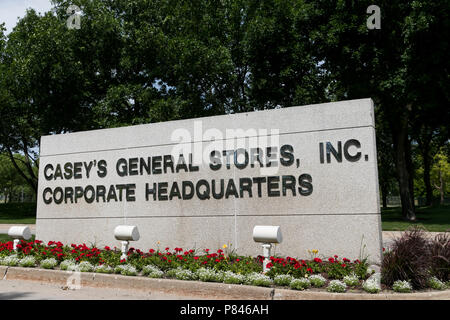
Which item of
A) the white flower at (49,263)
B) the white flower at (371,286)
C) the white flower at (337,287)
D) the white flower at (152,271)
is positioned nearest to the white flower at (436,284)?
the white flower at (371,286)

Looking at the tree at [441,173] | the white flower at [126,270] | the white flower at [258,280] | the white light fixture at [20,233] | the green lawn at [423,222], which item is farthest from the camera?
the tree at [441,173]

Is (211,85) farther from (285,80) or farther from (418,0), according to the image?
(418,0)

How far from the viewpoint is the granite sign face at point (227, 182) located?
8.30 metres

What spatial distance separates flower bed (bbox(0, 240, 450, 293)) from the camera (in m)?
6.48

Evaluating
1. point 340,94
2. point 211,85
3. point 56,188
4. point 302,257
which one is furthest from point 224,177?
point 211,85

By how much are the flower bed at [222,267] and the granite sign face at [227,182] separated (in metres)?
0.51

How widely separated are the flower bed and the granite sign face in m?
0.51

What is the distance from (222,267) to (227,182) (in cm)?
238

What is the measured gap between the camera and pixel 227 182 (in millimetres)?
9445

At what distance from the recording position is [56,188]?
11539mm

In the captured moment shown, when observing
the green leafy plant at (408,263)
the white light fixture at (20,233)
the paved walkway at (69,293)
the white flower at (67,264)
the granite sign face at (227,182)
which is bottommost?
the paved walkway at (69,293)

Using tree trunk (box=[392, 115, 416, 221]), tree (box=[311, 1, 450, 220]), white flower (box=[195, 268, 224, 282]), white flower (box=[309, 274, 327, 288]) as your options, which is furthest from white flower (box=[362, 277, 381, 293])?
tree trunk (box=[392, 115, 416, 221])

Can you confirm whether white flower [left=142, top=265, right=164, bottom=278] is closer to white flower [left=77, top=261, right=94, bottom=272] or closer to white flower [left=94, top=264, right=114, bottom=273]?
white flower [left=94, top=264, right=114, bottom=273]

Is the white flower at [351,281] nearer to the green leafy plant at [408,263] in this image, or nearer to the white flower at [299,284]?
the green leafy plant at [408,263]
